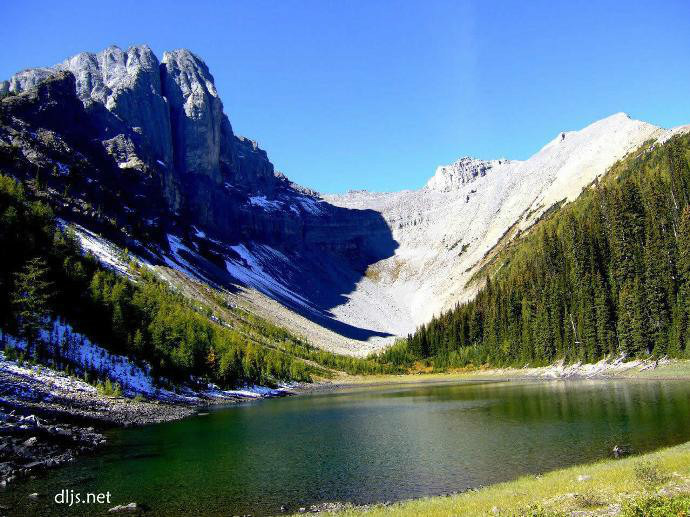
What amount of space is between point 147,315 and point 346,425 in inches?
2242

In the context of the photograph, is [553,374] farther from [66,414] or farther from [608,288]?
[66,414]

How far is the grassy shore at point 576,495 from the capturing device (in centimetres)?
1636

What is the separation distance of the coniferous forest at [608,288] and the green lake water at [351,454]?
24245mm

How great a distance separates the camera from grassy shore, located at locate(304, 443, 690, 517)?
16.4m

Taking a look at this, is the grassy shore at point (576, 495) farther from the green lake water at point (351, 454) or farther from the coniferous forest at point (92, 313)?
the coniferous forest at point (92, 313)

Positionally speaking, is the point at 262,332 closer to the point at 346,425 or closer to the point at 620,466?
the point at 346,425

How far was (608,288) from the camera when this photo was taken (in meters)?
96.2

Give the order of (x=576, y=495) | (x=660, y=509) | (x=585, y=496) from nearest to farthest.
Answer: (x=660, y=509)
(x=585, y=496)
(x=576, y=495)

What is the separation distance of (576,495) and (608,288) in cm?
8966

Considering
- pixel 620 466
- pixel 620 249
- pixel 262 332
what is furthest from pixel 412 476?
pixel 262 332

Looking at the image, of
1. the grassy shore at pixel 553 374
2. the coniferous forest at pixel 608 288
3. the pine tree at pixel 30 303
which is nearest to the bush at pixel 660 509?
the grassy shore at pixel 553 374

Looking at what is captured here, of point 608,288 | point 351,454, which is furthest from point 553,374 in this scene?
point 351,454

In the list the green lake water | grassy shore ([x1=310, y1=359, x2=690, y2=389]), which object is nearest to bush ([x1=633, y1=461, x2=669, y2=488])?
the green lake water

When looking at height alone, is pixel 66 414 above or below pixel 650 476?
below
